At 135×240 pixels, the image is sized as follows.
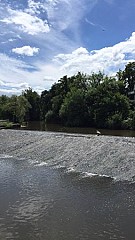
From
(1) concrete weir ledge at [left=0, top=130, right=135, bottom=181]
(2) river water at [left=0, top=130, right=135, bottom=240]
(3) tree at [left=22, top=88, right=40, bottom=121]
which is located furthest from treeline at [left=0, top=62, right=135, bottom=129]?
(2) river water at [left=0, top=130, right=135, bottom=240]

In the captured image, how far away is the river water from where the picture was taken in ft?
47.5

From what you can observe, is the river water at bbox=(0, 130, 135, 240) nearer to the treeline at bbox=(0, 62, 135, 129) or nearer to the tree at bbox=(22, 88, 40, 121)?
the treeline at bbox=(0, 62, 135, 129)

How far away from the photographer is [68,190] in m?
20.9

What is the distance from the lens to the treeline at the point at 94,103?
6836cm

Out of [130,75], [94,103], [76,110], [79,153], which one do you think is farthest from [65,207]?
[130,75]

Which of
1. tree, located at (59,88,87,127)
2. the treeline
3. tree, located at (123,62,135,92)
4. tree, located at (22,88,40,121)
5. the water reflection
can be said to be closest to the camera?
the water reflection

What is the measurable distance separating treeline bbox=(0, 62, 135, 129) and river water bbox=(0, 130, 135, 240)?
3224 cm

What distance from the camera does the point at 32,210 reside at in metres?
16.9

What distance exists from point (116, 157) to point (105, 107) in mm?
42899

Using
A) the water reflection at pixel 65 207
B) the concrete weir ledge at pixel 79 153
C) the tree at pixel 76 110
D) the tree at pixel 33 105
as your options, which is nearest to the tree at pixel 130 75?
the tree at pixel 76 110

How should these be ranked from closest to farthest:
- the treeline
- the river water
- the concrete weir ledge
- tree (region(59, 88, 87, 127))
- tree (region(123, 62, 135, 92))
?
the river water
the concrete weir ledge
the treeline
tree (region(59, 88, 87, 127))
tree (region(123, 62, 135, 92))

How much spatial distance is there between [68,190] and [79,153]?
10.2 meters

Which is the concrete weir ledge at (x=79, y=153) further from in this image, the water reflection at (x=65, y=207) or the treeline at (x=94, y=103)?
the treeline at (x=94, y=103)

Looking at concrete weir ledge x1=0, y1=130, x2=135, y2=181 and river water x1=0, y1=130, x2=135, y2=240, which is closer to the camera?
river water x1=0, y1=130, x2=135, y2=240
